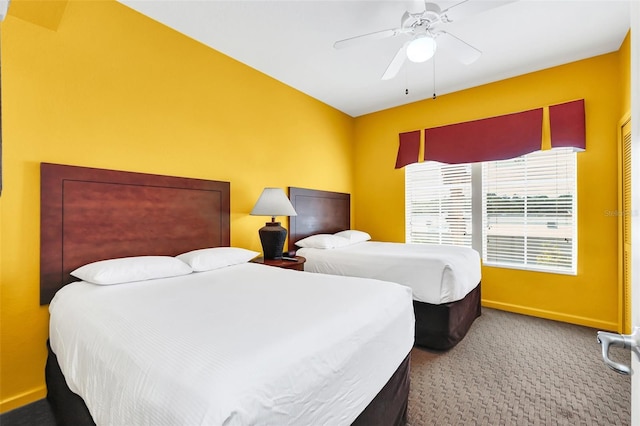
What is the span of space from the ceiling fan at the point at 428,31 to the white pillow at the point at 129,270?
1969mm

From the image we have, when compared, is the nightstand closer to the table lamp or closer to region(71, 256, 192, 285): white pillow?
the table lamp

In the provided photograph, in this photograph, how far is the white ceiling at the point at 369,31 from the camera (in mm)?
2275

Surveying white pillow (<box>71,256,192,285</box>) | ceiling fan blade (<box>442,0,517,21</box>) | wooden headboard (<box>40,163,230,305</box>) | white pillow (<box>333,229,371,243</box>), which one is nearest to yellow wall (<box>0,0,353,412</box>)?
wooden headboard (<box>40,163,230,305</box>)

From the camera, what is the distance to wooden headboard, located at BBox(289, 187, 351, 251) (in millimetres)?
3666

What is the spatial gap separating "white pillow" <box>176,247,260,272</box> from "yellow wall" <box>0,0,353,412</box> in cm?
57

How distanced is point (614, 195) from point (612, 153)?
404mm

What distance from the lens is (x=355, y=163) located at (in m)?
4.79

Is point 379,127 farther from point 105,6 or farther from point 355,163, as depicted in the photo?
point 105,6

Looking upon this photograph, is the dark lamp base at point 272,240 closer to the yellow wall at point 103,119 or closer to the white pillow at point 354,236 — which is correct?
the yellow wall at point 103,119

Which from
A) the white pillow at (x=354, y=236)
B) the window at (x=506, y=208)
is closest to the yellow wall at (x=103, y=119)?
the white pillow at (x=354, y=236)

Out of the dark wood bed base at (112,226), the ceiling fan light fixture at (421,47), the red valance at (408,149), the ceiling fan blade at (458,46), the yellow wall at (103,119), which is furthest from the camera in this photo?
the red valance at (408,149)

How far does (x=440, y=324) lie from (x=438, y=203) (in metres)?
1.92

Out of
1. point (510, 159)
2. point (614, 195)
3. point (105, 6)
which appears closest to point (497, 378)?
point (614, 195)

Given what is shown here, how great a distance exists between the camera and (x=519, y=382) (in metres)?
2.07
